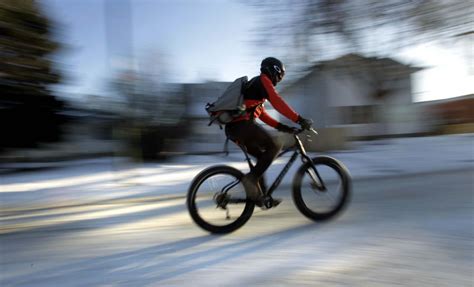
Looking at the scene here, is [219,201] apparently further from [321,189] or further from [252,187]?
[321,189]

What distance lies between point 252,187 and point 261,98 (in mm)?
918

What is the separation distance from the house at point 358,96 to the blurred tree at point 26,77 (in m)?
7.26

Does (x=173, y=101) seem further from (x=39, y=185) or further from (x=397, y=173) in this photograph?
(x=397, y=173)

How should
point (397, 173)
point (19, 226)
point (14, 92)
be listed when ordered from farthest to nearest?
point (14, 92), point (397, 173), point (19, 226)


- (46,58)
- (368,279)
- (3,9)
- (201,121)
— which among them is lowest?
(368,279)

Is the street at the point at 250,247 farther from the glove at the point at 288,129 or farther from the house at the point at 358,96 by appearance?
the house at the point at 358,96

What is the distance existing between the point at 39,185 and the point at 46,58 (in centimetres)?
346

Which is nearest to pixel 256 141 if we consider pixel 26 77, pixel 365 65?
pixel 26 77

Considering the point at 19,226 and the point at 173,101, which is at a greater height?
the point at 173,101

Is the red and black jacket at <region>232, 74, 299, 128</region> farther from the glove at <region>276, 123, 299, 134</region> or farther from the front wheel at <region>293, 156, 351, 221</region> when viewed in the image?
the front wheel at <region>293, 156, 351, 221</region>

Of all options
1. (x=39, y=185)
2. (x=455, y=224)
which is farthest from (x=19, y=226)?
(x=455, y=224)

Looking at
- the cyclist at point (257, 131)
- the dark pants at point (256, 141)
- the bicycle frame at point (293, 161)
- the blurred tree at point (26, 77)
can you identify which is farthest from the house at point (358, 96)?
the dark pants at point (256, 141)

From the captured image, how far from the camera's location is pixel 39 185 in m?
7.78

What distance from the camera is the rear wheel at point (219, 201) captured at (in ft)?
14.9
